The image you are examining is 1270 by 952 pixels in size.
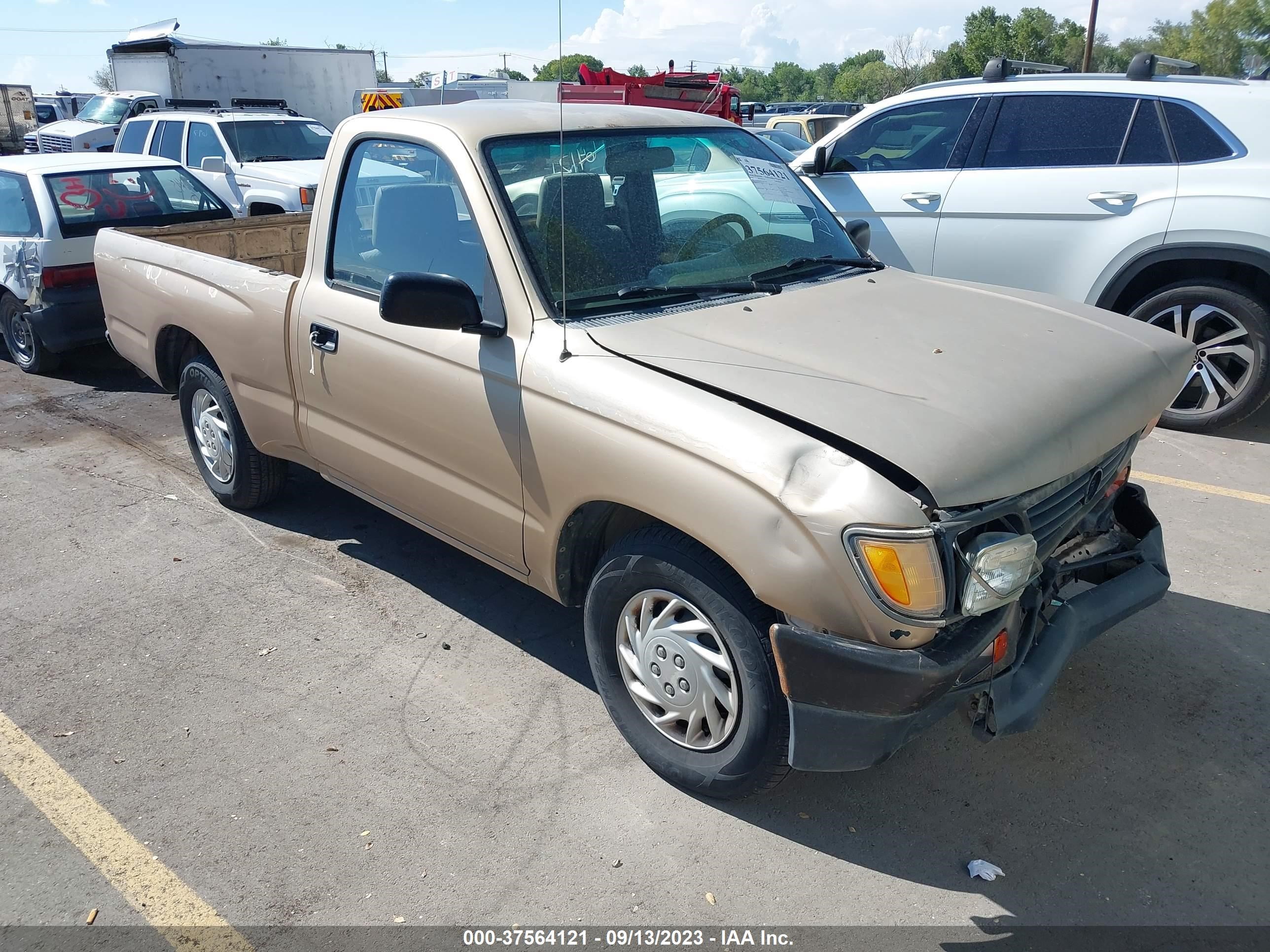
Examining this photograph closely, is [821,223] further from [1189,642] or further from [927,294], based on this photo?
[1189,642]

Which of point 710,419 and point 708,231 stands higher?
point 708,231

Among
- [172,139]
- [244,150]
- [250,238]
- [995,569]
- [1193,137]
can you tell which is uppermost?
[1193,137]

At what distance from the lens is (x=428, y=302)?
318cm

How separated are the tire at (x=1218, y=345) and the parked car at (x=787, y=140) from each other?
9537mm

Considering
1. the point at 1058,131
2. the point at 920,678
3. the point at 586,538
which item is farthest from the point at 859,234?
the point at 1058,131

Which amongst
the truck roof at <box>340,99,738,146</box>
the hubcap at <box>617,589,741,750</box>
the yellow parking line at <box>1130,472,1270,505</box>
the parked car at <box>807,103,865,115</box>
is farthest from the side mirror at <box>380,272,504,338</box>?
the parked car at <box>807,103,865,115</box>

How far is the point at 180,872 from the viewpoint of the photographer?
114 inches

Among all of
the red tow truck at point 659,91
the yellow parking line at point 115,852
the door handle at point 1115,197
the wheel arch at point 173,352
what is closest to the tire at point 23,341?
the wheel arch at point 173,352

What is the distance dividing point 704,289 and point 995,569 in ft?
4.85

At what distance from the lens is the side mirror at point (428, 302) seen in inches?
124

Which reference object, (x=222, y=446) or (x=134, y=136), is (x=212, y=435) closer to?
(x=222, y=446)

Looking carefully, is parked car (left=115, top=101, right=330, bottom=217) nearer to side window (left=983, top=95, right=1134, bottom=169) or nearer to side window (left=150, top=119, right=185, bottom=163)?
side window (left=150, top=119, right=185, bottom=163)

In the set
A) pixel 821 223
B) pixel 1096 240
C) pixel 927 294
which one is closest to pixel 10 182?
pixel 821 223

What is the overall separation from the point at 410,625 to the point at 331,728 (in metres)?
0.73
